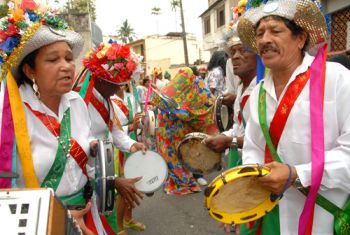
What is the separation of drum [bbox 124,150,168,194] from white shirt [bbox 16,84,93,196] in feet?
1.54

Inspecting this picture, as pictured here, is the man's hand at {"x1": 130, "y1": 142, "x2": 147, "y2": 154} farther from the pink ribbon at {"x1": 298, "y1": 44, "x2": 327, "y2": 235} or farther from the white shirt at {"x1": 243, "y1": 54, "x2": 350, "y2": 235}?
the pink ribbon at {"x1": 298, "y1": 44, "x2": 327, "y2": 235}

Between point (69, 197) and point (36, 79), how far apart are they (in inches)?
30.3

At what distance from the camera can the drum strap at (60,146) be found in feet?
6.83

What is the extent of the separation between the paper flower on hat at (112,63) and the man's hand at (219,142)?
101 centimetres

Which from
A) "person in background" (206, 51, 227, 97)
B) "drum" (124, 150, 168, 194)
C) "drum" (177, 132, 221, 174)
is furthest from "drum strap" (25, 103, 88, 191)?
"person in background" (206, 51, 227, 97)

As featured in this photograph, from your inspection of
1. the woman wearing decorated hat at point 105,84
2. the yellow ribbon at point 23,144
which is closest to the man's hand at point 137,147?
the woman wearing decorated hat at point 105,84

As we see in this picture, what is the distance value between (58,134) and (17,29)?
671 mm

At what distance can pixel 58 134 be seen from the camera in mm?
2160

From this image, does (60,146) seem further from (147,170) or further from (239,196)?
(239,196)

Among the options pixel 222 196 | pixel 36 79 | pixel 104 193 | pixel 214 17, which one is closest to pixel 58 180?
pixel 104 193

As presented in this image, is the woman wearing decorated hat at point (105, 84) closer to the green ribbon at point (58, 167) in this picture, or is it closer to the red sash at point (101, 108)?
the red sash at point (101, 108)

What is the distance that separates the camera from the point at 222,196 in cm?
172

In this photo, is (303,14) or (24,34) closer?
(303,14)

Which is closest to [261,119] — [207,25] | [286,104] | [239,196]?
[286,104]
